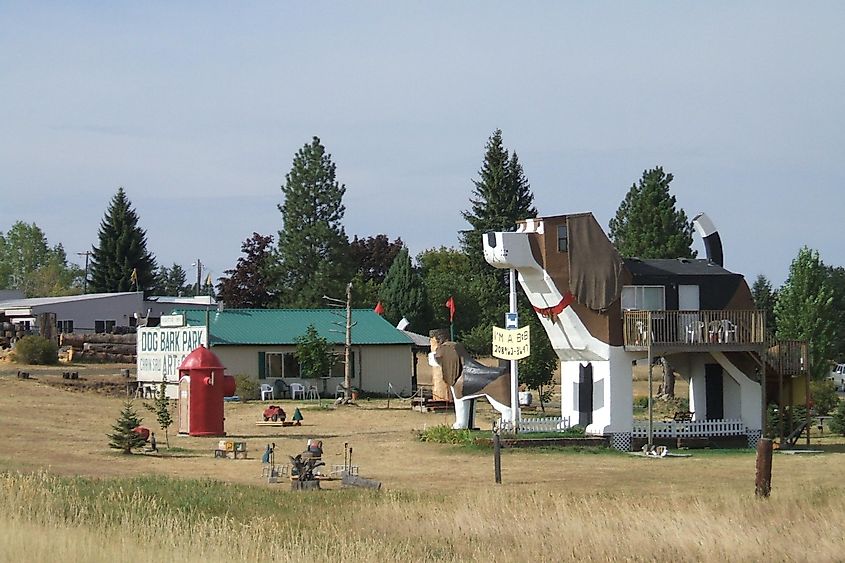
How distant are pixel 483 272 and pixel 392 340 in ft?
99.8

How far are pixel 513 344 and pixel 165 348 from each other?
23019 mm

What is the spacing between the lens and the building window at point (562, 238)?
35.5 meters

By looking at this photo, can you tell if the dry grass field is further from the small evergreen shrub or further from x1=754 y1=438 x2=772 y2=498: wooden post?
the small evergreen shrub

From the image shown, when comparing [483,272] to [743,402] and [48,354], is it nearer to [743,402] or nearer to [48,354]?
[48,354]

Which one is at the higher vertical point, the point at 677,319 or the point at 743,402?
the point at 677,319

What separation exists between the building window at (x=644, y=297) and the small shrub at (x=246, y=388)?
825 inches

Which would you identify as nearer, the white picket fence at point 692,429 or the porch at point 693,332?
the porch at point 693,332

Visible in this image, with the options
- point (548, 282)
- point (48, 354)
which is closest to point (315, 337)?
point (48, 354)

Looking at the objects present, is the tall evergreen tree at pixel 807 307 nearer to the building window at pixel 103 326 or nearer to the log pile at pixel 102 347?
the log pile at pixel 102 347

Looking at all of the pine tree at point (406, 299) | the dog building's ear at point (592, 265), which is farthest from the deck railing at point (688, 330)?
the pine tree at point (406, 299)

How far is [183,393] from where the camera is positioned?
3753 cm

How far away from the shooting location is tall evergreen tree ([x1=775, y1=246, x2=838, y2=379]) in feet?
191

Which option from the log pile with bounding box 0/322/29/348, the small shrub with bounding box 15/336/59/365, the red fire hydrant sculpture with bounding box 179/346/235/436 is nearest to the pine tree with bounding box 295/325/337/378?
the small shrub with bounding box 15/336/59/365

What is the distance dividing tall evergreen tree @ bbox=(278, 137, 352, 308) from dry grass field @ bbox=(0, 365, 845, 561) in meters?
43.4
